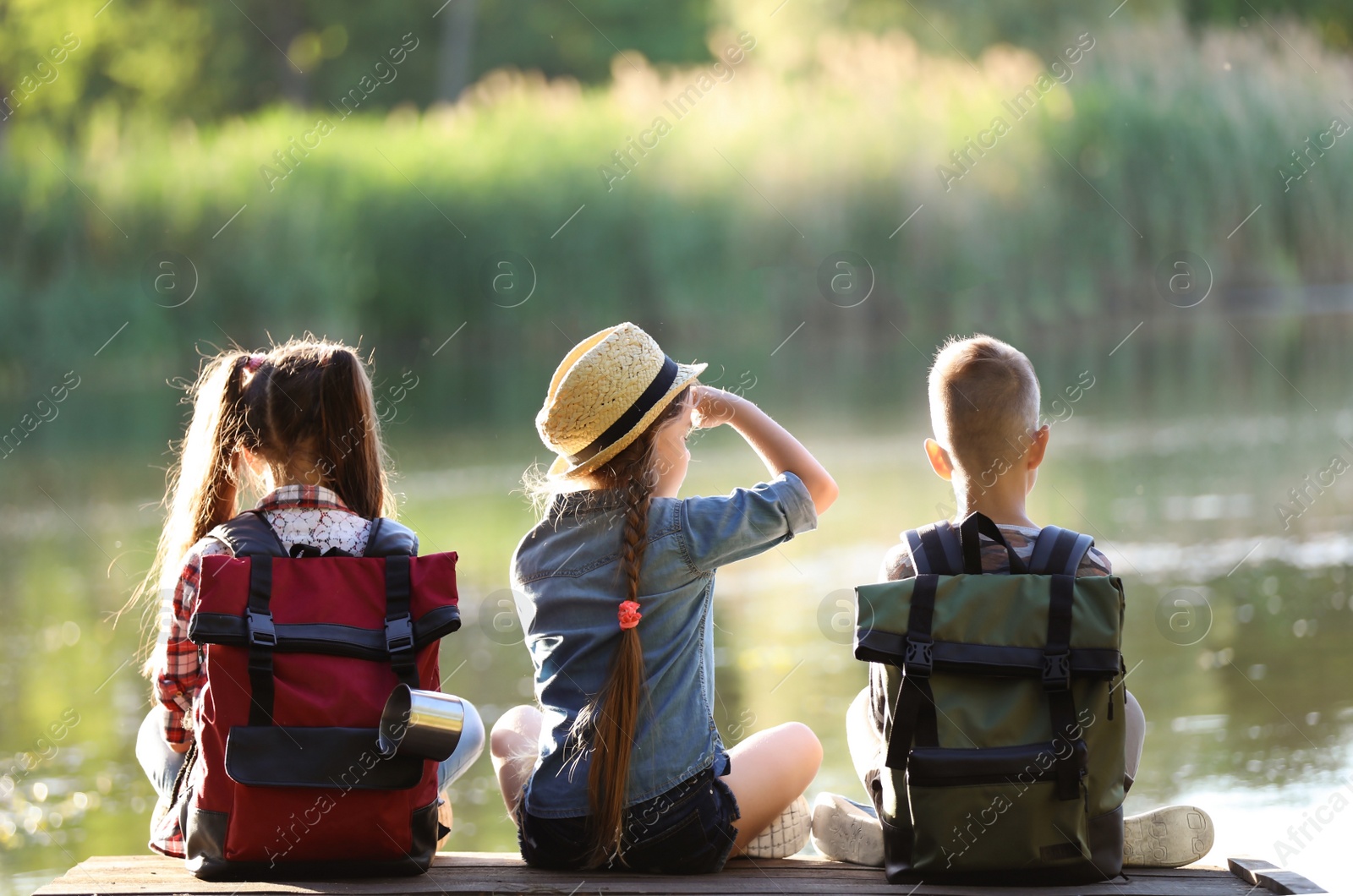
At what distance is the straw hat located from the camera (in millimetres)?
1955

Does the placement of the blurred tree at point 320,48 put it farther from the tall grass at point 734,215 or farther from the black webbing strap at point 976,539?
the black webbing strap at point 976,539

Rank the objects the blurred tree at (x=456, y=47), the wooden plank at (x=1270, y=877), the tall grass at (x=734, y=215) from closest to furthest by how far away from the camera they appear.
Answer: the wooden plank at (x=1270, y=877), the tall grass at (x=734, y=215), the blurred tree at (x=456, y=47)

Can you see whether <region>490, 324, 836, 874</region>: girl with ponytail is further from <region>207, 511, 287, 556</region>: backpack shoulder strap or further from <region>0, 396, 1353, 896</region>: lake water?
<region>0, 396, 1353, 896</region>: lake water

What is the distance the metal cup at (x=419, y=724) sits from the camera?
1.75 metres

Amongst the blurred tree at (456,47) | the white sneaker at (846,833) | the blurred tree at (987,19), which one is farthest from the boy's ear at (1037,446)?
the blurred tree at (456,47)

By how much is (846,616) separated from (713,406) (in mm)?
2393

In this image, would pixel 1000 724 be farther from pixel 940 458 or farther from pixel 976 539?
pixel 940 458

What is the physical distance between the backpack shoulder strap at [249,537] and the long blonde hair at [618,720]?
45 centimetres

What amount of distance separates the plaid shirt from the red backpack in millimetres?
98

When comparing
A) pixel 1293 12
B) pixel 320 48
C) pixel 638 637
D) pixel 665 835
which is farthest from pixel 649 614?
pixel 320 48

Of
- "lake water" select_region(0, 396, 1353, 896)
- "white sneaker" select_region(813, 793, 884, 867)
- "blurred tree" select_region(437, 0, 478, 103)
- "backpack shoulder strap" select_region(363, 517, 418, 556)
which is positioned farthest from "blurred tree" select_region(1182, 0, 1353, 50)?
"backpack shoulder strap" select_region(363, 517, 418, 556)

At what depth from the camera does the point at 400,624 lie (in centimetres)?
181

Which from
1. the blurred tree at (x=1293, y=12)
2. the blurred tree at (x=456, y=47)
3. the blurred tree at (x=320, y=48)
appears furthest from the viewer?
the blurred tree at (x=456, y=47)

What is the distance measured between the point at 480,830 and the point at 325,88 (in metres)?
20.5
